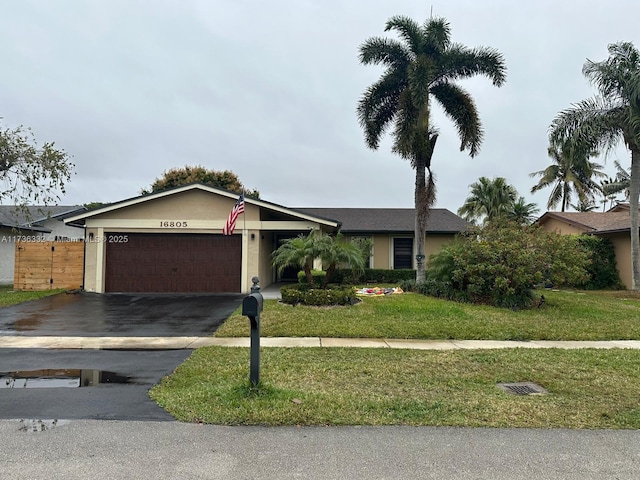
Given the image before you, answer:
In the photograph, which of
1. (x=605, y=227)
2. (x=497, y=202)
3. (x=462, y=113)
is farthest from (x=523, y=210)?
(x=462, y=113)

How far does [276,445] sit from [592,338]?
775cm

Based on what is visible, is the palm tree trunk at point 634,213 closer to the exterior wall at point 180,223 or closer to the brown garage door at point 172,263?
the exterior wall at point 180,223

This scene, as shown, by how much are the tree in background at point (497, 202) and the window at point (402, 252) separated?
8210mm

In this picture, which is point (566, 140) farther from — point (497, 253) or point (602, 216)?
point (602, 216)

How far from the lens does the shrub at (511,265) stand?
39.6 feet

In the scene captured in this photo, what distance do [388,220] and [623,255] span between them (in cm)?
1102

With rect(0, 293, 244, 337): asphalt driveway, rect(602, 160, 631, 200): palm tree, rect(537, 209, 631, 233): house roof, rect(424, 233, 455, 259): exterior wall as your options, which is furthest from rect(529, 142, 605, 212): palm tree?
rect(0, 293, 244, 337): asphalt driveway

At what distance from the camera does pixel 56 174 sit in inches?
663

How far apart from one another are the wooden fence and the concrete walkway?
880 centimetres

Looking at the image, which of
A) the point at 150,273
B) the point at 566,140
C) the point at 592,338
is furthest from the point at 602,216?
the point at 150,273

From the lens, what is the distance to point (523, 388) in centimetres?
537

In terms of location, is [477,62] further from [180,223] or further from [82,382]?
[82,382]

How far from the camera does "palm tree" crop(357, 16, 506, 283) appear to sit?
Answer: 15.7m

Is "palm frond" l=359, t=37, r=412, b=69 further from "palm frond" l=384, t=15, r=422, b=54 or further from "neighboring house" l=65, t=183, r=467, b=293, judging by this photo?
"neighboring house" l=65, t=183, r=467, b=293
